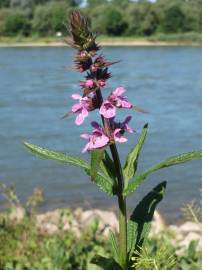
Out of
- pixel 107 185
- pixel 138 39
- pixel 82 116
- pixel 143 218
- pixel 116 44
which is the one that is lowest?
pixel 116 44

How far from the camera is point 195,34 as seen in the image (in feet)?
206

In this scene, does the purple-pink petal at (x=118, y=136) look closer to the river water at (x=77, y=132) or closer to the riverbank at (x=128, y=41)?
the river water at (x=77, y=132)

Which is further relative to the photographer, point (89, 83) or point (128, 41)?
point (128, 41)

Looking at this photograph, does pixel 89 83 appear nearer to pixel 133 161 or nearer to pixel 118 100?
pixel 118 100

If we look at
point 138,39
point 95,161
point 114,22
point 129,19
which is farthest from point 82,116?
point 129,19

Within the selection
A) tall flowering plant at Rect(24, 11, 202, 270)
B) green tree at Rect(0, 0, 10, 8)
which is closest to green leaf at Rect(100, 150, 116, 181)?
tall flowering plant at Rect(24, 11, 202, 270)

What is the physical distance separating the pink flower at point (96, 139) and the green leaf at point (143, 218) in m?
0.43

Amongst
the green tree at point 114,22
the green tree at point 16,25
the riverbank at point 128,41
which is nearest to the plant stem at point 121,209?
the riverbank at point 128,41

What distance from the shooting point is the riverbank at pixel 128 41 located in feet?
198

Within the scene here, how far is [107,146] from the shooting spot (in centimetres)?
197

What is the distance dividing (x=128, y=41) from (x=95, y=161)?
63.0m

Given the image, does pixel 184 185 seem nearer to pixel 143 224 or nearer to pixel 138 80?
pixel 143 224

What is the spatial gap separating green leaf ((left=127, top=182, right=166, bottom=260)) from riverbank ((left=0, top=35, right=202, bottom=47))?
56784 millimetres

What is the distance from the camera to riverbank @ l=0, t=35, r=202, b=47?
60312mm
